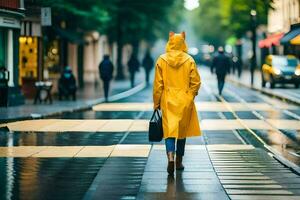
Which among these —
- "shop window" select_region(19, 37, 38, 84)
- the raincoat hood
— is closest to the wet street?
the raincoat hood

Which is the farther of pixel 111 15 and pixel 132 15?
pixel 132 15

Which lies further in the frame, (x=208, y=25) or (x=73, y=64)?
(x=208, y=25)

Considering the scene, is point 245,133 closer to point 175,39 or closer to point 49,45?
point 175,39

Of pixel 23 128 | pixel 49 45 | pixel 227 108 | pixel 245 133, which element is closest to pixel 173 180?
pixel 245 133

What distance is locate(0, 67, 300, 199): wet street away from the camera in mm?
9242

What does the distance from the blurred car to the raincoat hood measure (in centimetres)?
3028

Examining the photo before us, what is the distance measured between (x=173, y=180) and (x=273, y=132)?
791 centimetres

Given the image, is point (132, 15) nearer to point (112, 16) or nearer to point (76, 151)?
point (112, 16)

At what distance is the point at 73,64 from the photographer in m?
44.5

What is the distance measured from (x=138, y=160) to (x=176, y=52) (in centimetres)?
226

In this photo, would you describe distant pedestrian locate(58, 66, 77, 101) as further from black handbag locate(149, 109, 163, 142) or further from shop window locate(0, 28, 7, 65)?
black handbag locate(149, 109, 163, 142)

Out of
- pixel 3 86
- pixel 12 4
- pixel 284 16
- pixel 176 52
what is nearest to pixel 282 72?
pixel 12 4

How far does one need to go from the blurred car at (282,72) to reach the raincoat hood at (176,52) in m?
30.3

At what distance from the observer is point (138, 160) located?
12.2 m
